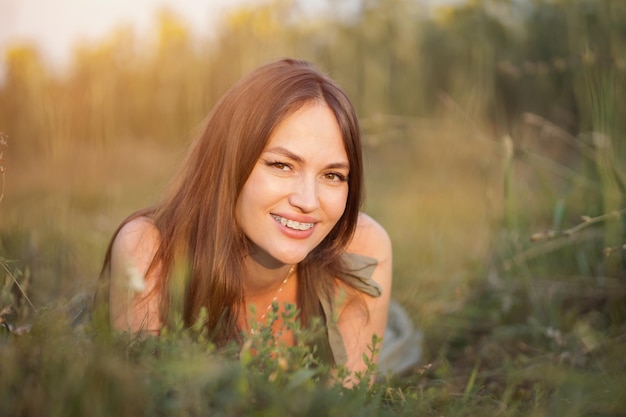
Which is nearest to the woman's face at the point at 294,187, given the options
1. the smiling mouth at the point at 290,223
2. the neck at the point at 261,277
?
the smiling mouth at the point at 290,223

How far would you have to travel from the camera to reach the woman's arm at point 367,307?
2.21 m

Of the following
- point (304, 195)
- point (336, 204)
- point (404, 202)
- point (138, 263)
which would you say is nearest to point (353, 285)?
point (336, 204)

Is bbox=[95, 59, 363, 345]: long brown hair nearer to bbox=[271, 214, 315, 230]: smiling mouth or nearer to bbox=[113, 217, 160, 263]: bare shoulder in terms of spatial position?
bbox=[113, 217, 160, 263]: bare shoulder

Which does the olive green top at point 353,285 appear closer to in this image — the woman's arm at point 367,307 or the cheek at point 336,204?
the woman's arm at point 367,307

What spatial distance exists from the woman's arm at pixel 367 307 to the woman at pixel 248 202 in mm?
140

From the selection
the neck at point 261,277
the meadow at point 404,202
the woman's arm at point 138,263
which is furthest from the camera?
the neck at point 261,277

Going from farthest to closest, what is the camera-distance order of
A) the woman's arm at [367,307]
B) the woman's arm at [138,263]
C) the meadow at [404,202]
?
the woman's arm at [367,307]
the woman's arm at [138,263]
the meadow at [404,202]

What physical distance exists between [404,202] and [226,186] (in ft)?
9.22

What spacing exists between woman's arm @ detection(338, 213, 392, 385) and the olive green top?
59mm

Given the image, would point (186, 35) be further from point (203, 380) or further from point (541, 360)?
point (203, 380)

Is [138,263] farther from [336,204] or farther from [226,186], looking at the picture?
[336,204]

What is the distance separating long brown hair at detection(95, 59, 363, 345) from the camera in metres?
1.83

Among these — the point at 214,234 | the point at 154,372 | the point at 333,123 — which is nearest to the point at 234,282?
the point at 214,234

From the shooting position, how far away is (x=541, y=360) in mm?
2164
